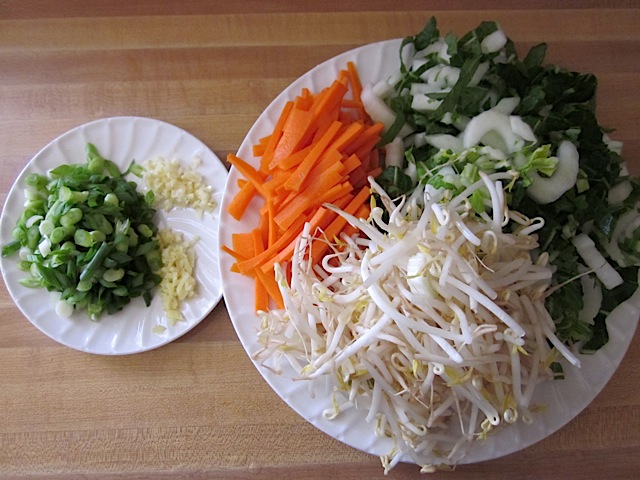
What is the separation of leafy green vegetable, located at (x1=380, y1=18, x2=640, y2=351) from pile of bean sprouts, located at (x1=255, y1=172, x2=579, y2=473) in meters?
0.06

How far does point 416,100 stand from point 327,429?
0.87 meters

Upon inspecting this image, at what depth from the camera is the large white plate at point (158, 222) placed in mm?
1465

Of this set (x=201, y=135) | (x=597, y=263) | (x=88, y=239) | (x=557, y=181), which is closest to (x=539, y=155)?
(x=557, y=181)

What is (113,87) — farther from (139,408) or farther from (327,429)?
(327,429)

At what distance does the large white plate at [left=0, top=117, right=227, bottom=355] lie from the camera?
1465mm

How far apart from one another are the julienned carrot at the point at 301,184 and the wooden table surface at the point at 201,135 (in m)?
0.26

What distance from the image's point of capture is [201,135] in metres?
1.60

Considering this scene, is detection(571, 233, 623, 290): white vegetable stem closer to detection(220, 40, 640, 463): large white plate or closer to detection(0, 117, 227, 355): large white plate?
detection(220, 40, 640, 463): large white plate

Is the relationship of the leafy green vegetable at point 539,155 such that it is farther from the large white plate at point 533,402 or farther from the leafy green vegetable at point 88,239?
the leafy green vegetable at point 88,239

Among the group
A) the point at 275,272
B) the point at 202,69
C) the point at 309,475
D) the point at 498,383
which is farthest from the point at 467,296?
the point at 202,69

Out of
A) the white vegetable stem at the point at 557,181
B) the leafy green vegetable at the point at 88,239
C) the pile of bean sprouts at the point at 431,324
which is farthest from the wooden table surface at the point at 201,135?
the white vegetable stem at the point at 557,181

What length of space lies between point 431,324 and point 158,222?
0.85 m

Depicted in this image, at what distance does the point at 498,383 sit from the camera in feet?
3.84

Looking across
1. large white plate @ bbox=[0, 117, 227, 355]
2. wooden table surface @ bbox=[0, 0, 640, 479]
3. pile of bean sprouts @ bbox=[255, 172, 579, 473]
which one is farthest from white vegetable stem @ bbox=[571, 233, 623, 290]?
large white plate @ bbox=[0, 117, 227, 355]
